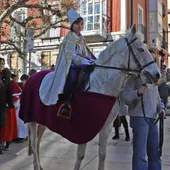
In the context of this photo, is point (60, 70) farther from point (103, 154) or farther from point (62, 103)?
point (103, 154)

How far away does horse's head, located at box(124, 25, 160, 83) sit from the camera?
3855 millimetres

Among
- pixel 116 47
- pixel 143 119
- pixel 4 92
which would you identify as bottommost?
pixel 143 119

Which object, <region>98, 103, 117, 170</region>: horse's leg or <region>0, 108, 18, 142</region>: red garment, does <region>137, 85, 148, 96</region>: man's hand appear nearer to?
<region>98, 103, 117, 170</region>: horse's leg

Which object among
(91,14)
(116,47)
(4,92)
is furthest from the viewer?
(91,14)

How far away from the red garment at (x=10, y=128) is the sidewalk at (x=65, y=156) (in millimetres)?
296

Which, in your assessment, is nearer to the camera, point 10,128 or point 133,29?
point 133,29

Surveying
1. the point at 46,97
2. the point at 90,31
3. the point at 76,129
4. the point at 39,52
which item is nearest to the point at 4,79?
the point at 46,97

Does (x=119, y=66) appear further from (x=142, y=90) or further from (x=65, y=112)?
(x=65, y=112)

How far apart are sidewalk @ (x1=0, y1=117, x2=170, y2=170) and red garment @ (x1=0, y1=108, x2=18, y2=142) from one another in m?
0.30

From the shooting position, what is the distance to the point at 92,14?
2319 centimetres

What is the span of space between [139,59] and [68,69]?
1002mm

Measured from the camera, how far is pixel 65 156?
6.32 m

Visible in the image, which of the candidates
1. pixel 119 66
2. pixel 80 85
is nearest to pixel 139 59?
pixel 119 66

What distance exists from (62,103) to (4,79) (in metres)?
2.98
